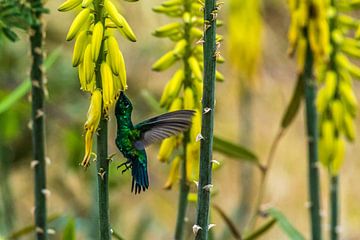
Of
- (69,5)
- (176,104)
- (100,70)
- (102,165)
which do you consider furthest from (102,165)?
(176,104)

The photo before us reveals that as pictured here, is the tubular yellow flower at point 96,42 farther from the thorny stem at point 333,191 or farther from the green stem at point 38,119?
the thorny stem at point 333,191

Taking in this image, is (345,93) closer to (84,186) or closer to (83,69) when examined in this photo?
(83,69)

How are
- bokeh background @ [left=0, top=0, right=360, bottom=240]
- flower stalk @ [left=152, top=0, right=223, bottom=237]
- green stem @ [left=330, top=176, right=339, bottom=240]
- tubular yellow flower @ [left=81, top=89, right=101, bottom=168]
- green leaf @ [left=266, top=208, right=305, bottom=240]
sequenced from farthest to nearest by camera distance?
bokeh background @ [left=0, top=0, right=360, bottom=240], green stem @ [left=330, top=176, right=339, bottom=240], green leaf @ [left=266, top=208, right=305, bottom=240], flower stalk @ [left=152, top=0, right=223, bottom=237], tubular yellow flower @ [left=81, top=89, right=101, bottom=168]

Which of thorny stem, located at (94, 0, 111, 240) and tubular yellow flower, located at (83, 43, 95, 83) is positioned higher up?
tubular yellow flower, located at (83, 43, 95, 83)

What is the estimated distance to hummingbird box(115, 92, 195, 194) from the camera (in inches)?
42.9

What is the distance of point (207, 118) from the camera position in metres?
1.05

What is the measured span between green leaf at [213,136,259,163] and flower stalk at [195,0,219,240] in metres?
0.56

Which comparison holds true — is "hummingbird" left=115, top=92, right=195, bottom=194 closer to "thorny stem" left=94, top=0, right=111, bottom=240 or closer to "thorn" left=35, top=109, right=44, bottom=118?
"thorny stem" left=94, top=0, right=111, bottom=240

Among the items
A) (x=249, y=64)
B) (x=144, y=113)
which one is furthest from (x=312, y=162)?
(x=144, y=113)

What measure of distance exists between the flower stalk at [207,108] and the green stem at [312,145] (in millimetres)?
593

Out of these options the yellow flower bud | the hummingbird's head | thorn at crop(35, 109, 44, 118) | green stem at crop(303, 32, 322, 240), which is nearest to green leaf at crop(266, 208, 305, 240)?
green stem at crop(303, 32, 322, 240)

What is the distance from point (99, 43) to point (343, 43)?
0.73 meters

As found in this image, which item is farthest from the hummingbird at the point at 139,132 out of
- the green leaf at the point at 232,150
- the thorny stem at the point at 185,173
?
the green leaf at the point at 232,150

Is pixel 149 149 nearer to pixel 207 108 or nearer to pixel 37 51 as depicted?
pixel 37 51
